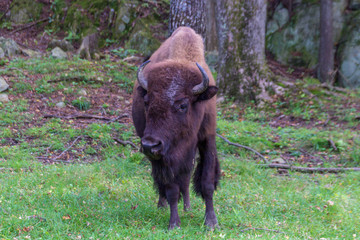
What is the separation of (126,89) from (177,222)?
7.10 meters

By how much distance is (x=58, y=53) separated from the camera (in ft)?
41.1

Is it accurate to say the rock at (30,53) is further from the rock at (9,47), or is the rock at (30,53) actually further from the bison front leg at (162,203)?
the bison front leg at (162,203)

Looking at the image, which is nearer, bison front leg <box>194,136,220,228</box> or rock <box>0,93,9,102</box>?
bison front leg <box>194,136,220,228</box>

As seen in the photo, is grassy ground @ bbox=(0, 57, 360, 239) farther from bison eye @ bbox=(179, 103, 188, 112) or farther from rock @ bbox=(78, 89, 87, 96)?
bison eye @ bbox=(179, 103, 188, 112)

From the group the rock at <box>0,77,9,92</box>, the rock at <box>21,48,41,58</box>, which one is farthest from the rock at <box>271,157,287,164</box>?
the rock at <box>21,48,41,58</box>

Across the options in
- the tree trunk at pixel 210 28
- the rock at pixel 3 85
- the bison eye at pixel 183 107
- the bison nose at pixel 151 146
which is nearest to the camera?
the bison nose at pixel 151 146

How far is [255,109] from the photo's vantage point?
10.3m

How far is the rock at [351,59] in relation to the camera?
15.2m

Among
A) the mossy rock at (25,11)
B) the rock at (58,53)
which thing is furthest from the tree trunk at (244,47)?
the mossy rock at (25,11)

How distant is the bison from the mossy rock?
1291 centimetres

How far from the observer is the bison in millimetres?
3939

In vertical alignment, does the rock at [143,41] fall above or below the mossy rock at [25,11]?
below

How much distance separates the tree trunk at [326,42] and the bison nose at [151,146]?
42.3 ft

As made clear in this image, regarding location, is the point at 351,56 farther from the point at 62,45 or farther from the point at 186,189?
the point at 186,189
